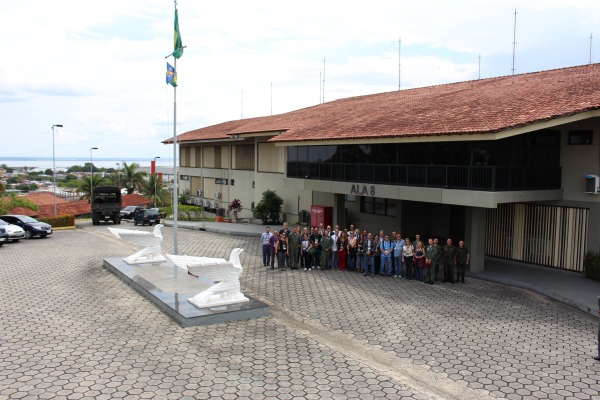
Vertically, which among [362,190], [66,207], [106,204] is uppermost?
[362,190]

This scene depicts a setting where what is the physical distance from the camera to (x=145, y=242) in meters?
18.0

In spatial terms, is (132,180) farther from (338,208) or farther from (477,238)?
(477,238)

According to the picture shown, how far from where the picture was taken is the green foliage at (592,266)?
16.0m

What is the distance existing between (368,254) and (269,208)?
15929 millimetres

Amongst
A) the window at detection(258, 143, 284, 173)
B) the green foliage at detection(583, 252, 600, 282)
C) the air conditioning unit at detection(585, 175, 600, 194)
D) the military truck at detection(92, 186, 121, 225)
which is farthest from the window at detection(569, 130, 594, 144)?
the military truck at detection(92, 186, 121, 225)

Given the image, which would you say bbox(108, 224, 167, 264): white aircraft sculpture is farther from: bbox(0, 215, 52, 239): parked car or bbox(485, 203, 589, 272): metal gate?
bbox(0, 215, 52, 239): parked car

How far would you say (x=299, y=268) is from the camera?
18328 millimetres

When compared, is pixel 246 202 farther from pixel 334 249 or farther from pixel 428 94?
pixel 334 249

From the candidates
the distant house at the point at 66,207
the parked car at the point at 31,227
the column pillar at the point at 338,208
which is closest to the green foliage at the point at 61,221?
the parked car at the point at 31,227

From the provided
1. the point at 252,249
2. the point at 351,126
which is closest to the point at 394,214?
the point at 351,126

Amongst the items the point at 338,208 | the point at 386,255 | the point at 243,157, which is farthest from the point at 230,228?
the point at 386,255

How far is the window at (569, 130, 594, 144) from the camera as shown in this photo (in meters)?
16.9

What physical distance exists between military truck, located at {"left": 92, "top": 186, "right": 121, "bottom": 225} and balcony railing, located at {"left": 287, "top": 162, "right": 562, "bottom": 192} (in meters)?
23.3

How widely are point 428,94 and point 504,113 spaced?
992cm
